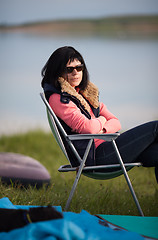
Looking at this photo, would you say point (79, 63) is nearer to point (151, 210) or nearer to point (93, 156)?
point (93, 156)

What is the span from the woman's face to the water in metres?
8.69

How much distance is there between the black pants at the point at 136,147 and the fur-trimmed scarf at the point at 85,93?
422 millimetres

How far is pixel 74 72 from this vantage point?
3408 millimetres

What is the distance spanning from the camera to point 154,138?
125 inches

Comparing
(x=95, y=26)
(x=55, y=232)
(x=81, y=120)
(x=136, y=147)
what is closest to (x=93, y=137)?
(x=81, y=120)

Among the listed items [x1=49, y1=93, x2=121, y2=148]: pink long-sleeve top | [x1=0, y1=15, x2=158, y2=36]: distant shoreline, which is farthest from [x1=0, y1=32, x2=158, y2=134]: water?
[x1=49, y1=93, x2=121, y2=148]: pink long-sleeve top

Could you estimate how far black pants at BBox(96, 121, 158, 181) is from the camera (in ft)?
10.4

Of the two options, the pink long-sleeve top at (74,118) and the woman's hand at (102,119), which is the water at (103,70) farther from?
the pink long-sleeve top at (74,118)

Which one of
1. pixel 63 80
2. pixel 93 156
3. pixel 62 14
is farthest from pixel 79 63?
pixel 62 14

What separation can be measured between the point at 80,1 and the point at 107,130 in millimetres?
13719

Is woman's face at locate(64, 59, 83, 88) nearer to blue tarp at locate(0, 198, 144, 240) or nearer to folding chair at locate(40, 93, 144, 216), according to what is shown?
folding chair at locate(40, 93, 144, 216)

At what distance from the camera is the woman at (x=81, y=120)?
3176 millimetres

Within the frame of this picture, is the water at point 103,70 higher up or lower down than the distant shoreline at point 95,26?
lower down

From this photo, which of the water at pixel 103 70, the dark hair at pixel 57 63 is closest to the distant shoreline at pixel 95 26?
the water at pixel 103 70
